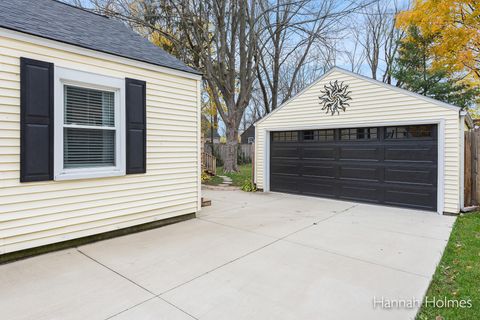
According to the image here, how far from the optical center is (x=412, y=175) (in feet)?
21.5

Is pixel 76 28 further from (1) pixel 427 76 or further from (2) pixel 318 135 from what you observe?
(1) pixel 427 76

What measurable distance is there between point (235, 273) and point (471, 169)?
21.2 feet

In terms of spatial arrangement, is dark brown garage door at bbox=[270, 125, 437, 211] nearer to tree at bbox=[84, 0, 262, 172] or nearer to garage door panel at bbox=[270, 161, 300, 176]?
garage door panel at bbox=[270, 161, 300, 176]

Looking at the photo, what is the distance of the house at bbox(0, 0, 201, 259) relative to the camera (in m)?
3.47

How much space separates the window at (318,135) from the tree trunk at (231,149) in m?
4.86

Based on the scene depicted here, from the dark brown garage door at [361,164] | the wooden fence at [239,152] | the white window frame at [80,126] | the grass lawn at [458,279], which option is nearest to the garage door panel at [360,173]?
the dark brown garage door at [361,164]

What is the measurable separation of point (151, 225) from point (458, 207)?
6430mm

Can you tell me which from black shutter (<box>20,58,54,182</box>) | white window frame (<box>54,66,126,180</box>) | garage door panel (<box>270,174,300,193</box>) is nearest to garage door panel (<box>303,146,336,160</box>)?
garage door panel (<box>270,174,300,193</box>)

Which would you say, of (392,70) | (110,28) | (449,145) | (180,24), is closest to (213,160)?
(180,24)

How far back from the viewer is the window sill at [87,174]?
12.6 ft

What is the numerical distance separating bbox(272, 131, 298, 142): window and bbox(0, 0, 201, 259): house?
383cm

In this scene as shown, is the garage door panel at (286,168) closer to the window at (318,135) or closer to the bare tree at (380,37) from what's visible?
the window at (318,135)

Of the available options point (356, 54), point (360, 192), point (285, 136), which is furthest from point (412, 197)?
point (356, 54)

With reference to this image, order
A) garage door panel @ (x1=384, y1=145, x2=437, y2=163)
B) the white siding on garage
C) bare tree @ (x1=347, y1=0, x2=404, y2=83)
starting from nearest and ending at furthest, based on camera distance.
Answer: the white siding on garage, garage door panel @ (x1=384, y1=145, x2=437, y2=163), bare tree @ (x1=347, y1=0, x2=404, y2=83)
